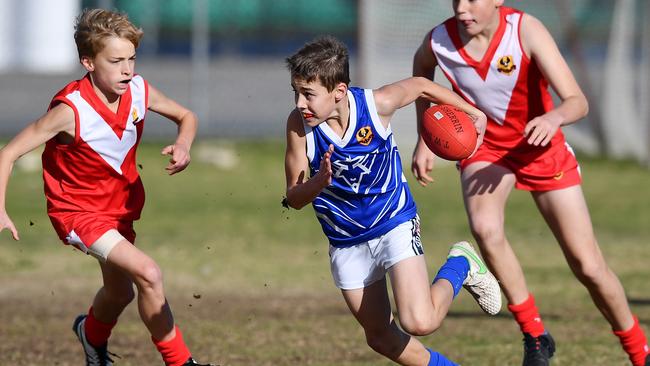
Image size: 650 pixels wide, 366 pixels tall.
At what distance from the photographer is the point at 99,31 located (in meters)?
5.64

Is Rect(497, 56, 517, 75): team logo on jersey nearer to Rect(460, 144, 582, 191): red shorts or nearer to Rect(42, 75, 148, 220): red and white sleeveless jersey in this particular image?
Rect(460, 144, 582, 191): red shorts

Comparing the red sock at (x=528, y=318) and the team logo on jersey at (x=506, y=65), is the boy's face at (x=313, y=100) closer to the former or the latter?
the team logo on jersey at (x=506, y=65)

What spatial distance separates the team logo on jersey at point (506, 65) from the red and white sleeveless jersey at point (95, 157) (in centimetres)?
186

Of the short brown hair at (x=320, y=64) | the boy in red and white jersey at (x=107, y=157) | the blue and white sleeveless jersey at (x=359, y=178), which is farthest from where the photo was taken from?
the boy in red and white jersey at (x=107, y=157)

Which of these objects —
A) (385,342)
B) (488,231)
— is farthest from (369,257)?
(488,231)

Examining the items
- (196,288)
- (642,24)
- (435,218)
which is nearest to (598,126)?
(642,24)

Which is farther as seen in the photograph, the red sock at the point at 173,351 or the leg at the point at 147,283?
the red sock at the point at 173,351

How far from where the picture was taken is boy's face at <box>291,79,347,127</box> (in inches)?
206

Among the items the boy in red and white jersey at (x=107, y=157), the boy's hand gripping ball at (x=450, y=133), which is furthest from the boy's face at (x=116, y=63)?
the boy's hand gripping ball at (x=450, y=133)

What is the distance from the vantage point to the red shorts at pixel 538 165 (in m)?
6.22

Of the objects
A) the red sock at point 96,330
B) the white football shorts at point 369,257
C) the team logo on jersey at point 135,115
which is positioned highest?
the team logo on jersey at point 135,115

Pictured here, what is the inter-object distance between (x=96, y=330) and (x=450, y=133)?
223 centimetres

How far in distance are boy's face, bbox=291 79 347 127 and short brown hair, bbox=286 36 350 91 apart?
2cm

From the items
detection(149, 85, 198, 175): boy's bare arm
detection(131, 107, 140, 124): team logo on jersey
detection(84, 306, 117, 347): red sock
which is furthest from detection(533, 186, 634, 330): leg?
detection(84, 306, 117, 347): red sock
